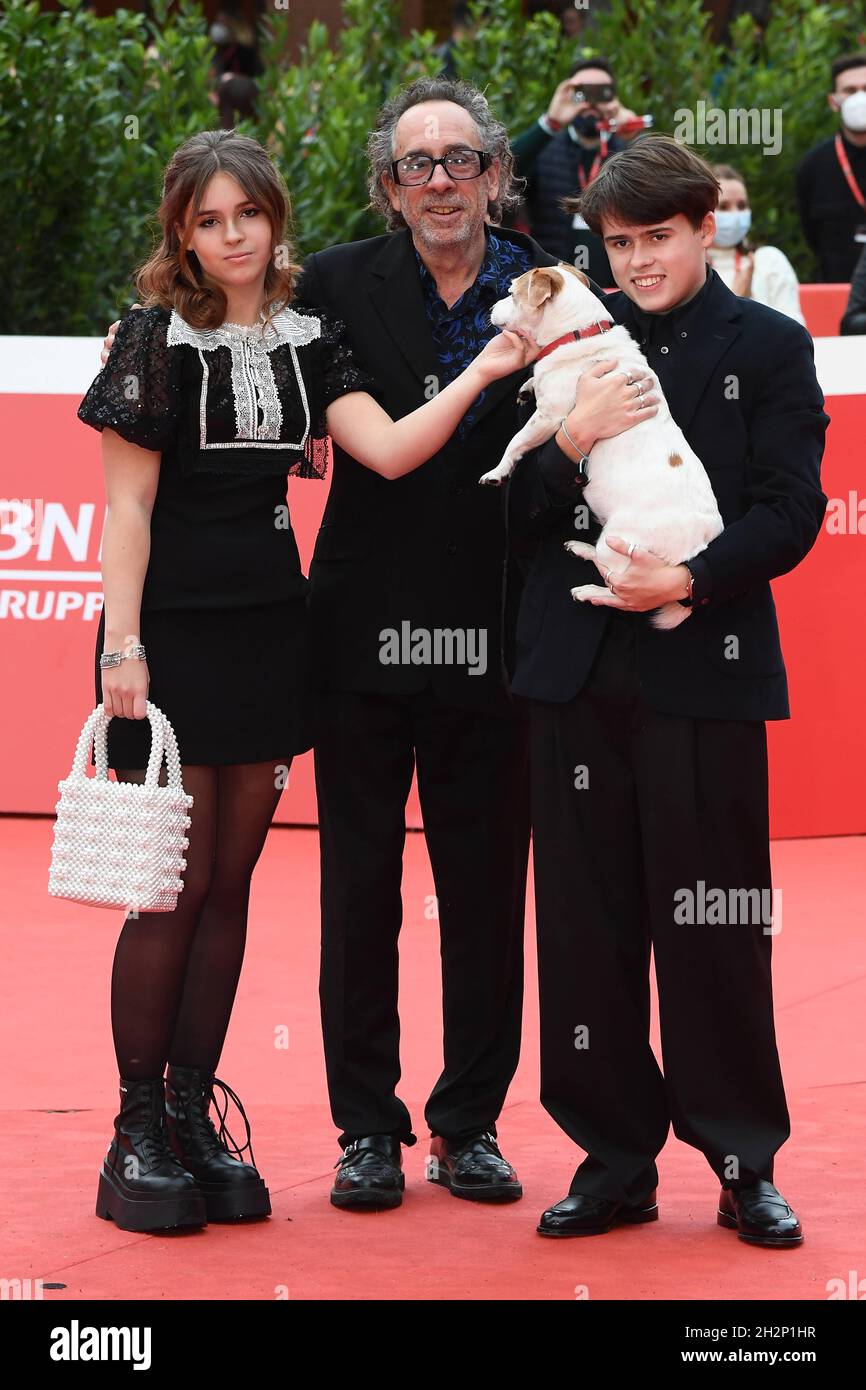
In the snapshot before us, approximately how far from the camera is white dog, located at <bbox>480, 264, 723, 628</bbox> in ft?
12.2

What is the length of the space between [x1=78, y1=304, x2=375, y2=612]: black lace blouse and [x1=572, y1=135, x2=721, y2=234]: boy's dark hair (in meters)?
0.65

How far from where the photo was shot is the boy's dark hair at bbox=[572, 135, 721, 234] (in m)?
3.68

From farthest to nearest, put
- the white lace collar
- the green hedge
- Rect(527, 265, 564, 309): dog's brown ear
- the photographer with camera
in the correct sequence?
the green hedge, the photographer with camera, the white lace collar, Rect(527, 265, 564, 309): dog's brown ear

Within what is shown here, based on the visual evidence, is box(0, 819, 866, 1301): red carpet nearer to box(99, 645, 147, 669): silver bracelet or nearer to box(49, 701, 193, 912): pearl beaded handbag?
box(49, 701, 193, 912): pearl beaded handbag

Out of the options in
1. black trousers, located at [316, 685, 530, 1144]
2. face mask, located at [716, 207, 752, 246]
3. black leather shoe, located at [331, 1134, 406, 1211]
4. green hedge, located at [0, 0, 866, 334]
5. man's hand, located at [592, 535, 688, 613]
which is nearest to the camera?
man's hand, located at [592, 535, 688, 613]

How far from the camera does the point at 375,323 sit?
13.8 feet

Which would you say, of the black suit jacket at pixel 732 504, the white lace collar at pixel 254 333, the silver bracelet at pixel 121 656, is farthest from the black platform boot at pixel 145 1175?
the white lace collar at pixel 254 333

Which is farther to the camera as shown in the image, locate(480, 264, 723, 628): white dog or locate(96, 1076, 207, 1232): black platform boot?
locate(96, 1076, 207, 1232): black platform boot

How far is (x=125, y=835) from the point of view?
382 centimetres

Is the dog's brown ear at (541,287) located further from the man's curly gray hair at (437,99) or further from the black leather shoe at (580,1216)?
the black leather shoe at (580,1216)

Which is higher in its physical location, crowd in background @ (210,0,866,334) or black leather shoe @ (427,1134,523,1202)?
crowd in background @ (210,0,866,334)

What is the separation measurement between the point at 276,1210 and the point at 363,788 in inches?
35.1

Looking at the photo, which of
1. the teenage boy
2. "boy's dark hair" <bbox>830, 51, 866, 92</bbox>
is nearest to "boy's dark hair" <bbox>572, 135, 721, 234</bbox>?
the teenage boy

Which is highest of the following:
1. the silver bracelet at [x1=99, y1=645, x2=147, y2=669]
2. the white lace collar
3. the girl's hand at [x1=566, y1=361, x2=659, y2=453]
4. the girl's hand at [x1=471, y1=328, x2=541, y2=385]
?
the white lace collar
